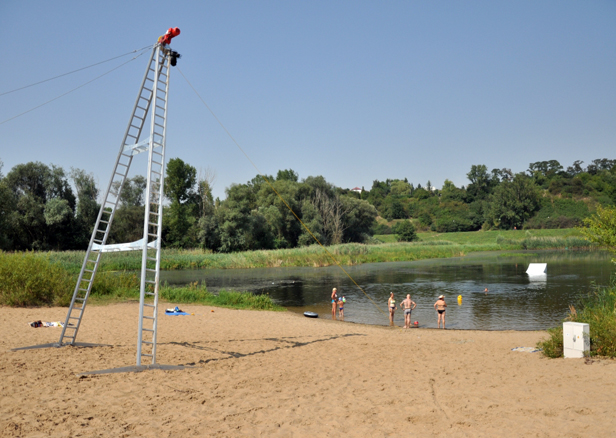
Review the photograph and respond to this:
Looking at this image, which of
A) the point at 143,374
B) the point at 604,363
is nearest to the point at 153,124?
the point at 143,374

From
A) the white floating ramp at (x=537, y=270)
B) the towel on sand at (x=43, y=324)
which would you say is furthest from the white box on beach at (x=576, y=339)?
the white floating ramp at (x=537, y=270)

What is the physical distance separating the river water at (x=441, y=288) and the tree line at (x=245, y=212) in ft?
15.2

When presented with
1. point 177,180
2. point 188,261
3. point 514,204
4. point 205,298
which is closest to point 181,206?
point 177,180

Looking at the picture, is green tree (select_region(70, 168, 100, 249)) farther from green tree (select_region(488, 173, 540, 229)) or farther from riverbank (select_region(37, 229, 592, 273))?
green tree (select_region(488, 173, 540, 229))

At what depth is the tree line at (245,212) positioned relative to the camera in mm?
52250

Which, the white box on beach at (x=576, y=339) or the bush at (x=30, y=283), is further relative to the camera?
the bush at (x=30, y=283)

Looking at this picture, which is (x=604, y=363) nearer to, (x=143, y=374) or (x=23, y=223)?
(x=143, y=374)

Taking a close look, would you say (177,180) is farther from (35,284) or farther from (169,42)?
(169,42)

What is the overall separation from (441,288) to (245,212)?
36228mm

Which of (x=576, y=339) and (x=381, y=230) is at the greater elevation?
(x=381, y=230)

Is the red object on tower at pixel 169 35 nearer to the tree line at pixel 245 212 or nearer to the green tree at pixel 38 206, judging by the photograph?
the tree line at pixel 245 212

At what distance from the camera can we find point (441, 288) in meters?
30.3

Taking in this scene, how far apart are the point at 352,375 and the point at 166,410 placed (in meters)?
3.93

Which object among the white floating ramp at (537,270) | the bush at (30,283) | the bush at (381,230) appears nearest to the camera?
the bush at (30,283)
